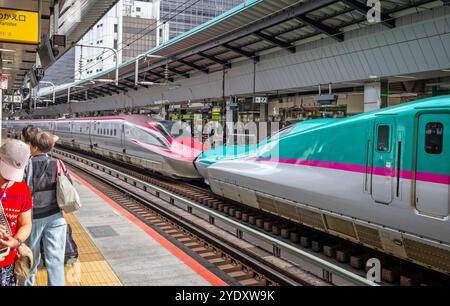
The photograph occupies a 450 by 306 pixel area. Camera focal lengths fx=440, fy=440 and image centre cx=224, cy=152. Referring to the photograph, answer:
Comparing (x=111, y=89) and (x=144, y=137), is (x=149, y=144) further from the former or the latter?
(x=111, y=89)

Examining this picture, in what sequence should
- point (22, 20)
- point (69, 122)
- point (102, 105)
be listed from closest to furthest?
point (22, 20) → point (69, 122) → point (102, 105)

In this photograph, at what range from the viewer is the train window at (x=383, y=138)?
6.32 metres

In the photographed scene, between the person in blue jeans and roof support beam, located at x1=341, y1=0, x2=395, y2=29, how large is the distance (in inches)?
481

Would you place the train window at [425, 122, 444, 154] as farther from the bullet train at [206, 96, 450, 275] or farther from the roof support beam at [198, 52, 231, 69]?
A: the roof support beam at [198, 52, 231, 69]

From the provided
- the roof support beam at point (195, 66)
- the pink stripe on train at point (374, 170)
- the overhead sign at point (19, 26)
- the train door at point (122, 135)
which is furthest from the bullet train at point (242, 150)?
the roof support beam at point (195, 66)

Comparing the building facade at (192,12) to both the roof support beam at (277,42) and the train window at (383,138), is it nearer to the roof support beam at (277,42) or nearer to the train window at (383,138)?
the roof support beam at (277,42)

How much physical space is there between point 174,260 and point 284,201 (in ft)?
9.38

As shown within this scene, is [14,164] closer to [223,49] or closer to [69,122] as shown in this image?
[223,49]

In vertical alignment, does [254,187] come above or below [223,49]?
below

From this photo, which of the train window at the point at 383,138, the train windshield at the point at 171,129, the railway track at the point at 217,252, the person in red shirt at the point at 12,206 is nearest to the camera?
the person in red shirt at the point at 12,206

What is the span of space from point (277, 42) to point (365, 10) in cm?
586

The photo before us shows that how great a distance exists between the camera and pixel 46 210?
4.39 metres

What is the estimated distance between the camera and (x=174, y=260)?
6.70 m
